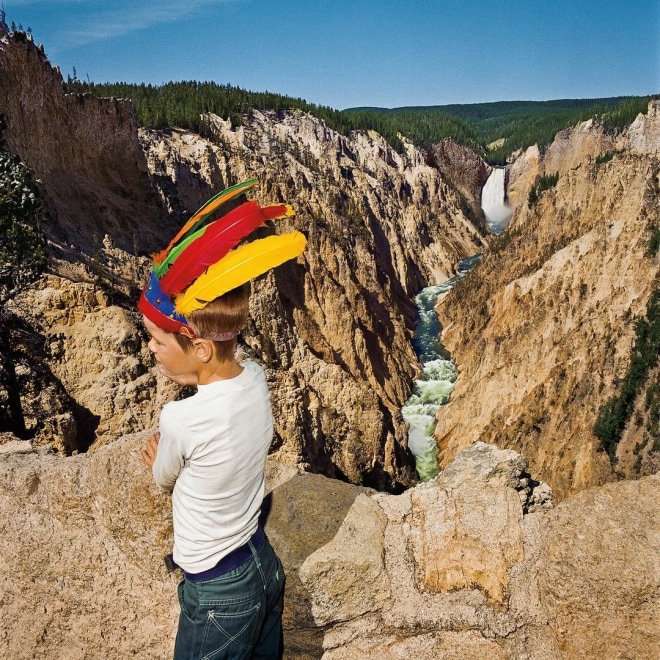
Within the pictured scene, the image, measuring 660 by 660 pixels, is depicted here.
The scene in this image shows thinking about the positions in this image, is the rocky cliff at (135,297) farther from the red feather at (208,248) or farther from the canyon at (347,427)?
the red feather at (208,248)

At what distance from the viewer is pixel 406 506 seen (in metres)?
4.35

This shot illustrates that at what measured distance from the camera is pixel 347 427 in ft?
62.4

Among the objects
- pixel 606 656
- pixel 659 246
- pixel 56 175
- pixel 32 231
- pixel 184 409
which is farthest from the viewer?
pixel 659 246

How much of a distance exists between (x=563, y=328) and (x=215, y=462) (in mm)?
27630

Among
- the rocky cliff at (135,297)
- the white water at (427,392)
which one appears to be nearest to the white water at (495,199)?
the white water at (427,392)

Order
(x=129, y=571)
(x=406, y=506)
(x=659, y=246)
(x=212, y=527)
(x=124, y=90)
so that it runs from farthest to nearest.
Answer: (x=124, y=90)
(x=659, y=246)
(x=406, y=506)
(x=129, y=571)
(x=212, y=527)

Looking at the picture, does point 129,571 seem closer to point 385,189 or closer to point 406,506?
point 406,506

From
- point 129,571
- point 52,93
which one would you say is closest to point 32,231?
point 129,571

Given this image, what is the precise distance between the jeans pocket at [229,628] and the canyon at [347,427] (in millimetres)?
1212

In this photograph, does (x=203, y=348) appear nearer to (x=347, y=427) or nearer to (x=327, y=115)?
(x=347, y=427)

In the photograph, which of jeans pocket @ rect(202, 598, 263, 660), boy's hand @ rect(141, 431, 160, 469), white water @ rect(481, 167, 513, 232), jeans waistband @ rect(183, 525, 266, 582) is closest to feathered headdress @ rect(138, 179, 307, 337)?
boy's hand @ rect(141, 431, 160, 469)

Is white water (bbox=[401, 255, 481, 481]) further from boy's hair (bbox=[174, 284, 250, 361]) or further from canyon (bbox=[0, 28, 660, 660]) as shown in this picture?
boy's hair (bbox=[174, 284, 250, 361])

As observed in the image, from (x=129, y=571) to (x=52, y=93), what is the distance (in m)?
18.2

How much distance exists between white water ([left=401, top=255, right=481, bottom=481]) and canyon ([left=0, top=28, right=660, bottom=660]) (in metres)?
0.75
